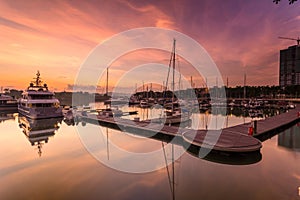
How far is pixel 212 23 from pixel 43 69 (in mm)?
38928

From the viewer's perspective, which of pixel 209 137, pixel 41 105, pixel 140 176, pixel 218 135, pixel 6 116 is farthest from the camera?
pixel 6 116

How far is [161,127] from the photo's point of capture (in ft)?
62.6

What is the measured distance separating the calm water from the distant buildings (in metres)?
159

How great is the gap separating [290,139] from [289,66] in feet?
555

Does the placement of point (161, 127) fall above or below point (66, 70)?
below

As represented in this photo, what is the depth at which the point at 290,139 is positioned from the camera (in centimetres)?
1759

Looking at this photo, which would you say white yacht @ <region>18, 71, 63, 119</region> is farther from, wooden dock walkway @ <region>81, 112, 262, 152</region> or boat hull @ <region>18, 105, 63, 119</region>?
wooden dock walkway @ <region>81, 112, 262, 152</region>

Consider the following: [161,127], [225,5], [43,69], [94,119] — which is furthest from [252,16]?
[43,69]

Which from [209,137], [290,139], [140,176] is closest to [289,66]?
[290,139]

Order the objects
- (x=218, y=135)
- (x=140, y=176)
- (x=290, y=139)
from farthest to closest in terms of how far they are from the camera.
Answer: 1. (x=290, y=139)
2. (x=218, y=135)
3. (x=140, y=176)

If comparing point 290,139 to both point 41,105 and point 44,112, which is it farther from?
point 41,105

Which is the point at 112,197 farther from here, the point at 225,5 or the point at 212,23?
the point at 212,23

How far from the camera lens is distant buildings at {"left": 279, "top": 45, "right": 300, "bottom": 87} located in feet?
452

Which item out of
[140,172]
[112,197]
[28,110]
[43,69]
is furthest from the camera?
[43,69]
